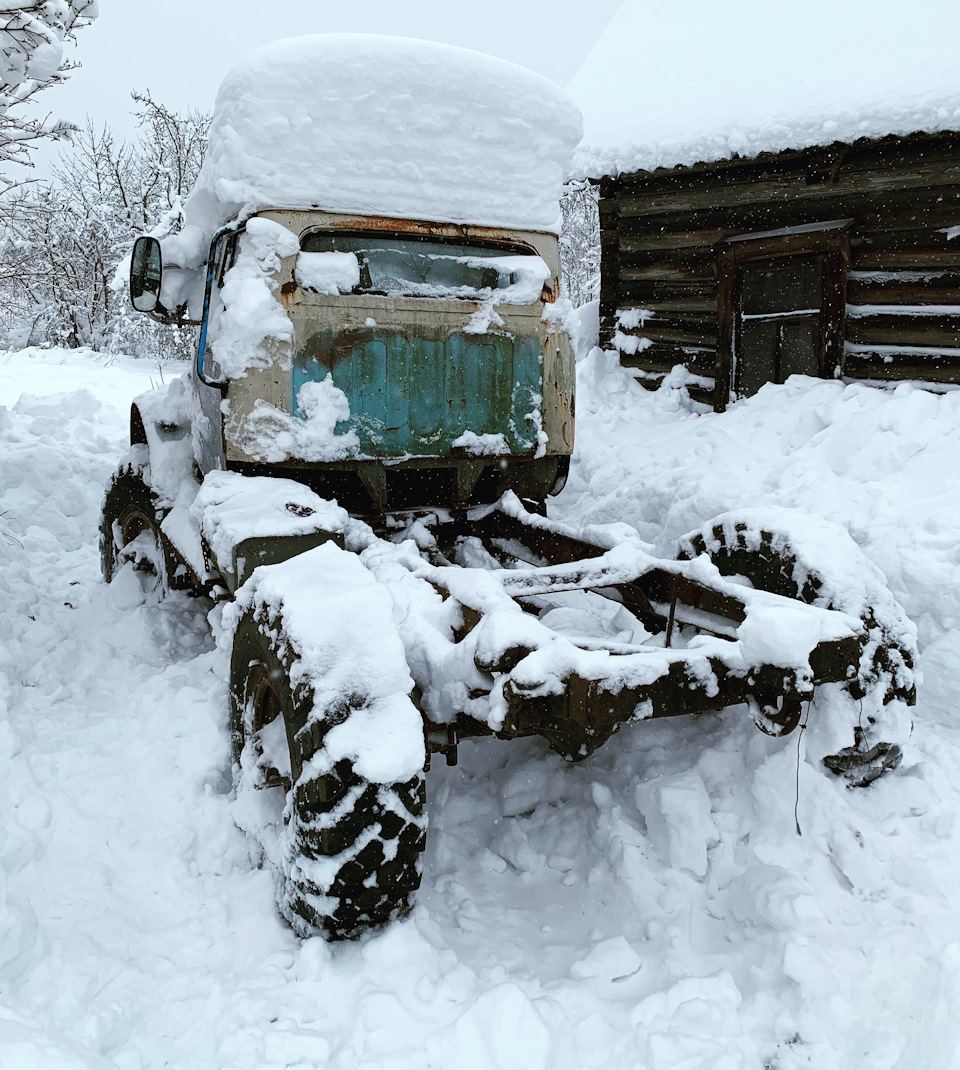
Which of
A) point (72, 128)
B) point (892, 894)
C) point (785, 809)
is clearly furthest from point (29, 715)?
point (72, 128)

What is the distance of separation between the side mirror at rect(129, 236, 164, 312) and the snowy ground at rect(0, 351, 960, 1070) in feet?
6.52

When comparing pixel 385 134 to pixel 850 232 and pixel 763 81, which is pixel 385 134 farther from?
pixel 763 81

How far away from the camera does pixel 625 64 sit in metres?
10.4

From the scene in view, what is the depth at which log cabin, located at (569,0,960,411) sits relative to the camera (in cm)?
723

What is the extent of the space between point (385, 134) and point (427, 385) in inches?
48.0

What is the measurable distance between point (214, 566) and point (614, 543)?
185 centimetres

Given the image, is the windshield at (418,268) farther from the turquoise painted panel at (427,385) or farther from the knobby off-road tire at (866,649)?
the knobby off-road tire at (866,649)

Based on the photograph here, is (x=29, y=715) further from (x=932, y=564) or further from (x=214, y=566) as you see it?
(x=932, y=564)

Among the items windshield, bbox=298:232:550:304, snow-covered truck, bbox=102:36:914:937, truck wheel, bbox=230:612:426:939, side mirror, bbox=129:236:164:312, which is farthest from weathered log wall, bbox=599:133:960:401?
truck wheel, bbox=230:612:426:939

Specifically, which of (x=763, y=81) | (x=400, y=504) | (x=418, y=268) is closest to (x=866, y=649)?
(x=400, y=504)

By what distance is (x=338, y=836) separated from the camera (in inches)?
94.5

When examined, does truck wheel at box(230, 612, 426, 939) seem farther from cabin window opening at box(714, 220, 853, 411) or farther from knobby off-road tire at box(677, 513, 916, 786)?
cabin window opening at box(714, 220, 853, 411)

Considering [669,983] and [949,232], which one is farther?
[949,232]

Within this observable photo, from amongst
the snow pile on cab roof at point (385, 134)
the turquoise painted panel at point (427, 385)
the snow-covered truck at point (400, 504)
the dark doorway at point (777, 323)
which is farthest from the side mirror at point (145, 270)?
the dark doorway at point (777, 323)
